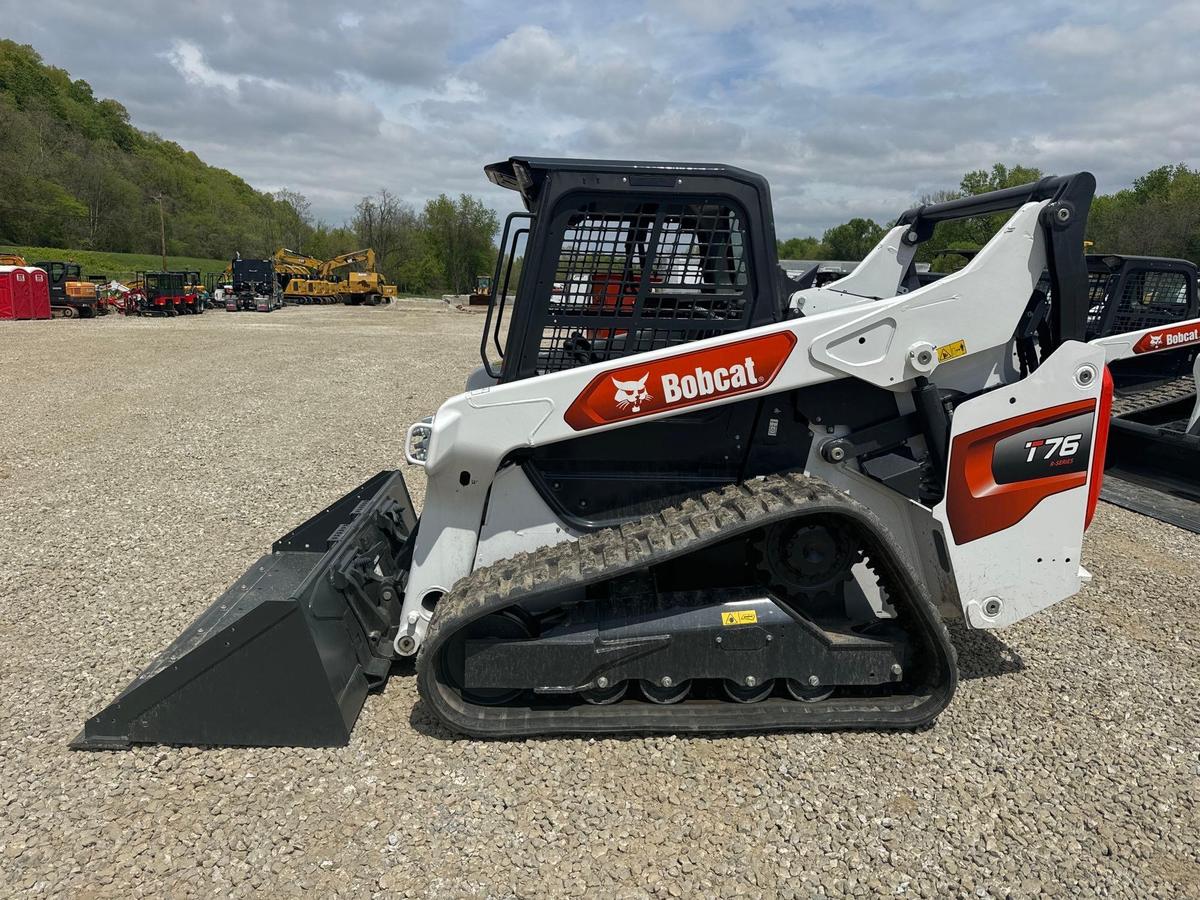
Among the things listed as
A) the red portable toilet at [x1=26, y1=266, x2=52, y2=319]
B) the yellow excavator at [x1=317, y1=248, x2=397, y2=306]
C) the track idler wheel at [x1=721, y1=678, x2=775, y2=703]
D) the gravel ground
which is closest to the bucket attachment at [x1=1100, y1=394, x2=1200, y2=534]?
the gravel ground

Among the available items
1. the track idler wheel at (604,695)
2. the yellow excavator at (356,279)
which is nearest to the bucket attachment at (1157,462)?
the track idler wheel at (604,695)

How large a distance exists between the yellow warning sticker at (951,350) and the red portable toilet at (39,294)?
30.7 meters

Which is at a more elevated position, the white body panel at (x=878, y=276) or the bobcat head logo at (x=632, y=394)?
the white body panel at (x=878, y=276)

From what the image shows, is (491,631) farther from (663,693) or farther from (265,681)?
(265,681)

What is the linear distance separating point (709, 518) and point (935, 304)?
133 cm

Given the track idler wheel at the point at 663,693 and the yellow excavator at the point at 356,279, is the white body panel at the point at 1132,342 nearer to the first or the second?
the track idler wheel at the point at 663,693

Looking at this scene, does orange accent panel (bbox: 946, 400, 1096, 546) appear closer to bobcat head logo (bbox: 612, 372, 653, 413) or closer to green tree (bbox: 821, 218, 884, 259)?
bobcat head logo (bbox: 612, 372, 653, 413)

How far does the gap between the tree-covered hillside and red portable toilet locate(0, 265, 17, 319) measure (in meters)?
32.6

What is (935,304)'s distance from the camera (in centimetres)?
322

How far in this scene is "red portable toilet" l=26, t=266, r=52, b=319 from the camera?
25.6 m

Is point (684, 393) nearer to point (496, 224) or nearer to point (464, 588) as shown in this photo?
point (464, 588)

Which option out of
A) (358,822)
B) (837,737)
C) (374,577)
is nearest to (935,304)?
(837,737)

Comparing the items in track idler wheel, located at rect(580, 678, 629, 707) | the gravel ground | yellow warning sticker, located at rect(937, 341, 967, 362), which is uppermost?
yellow warning sticker, located at rect(937, 341, 967, 362)

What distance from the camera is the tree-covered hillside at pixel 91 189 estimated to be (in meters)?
51.8
